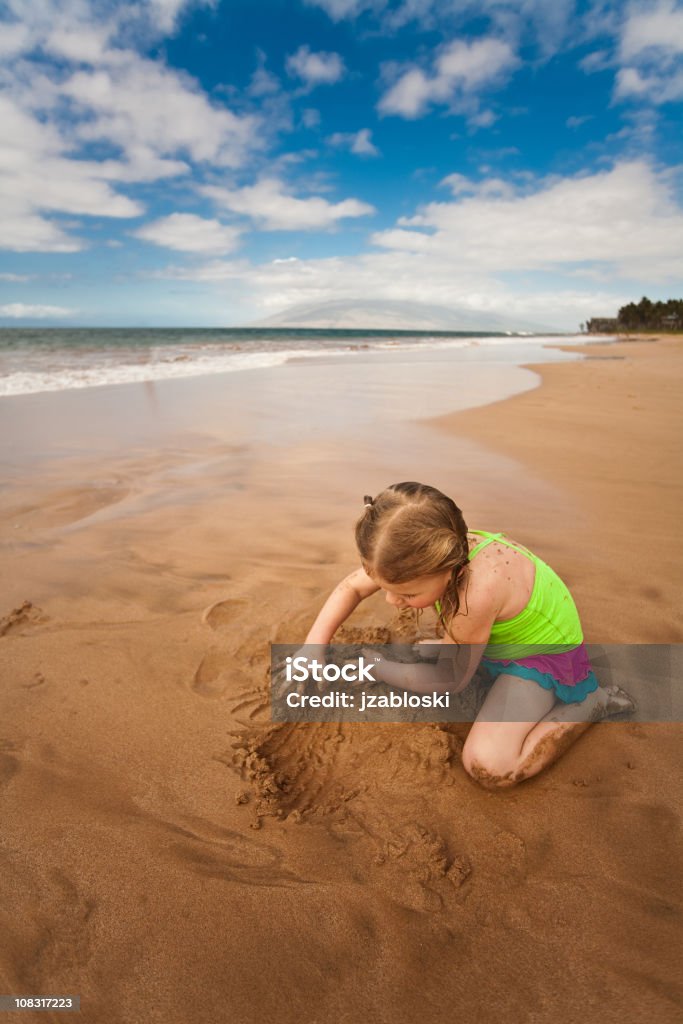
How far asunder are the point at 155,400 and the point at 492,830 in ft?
28.2

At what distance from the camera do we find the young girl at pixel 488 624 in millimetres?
1604

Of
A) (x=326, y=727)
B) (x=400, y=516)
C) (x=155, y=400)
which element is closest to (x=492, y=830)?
(x=326, y=727)

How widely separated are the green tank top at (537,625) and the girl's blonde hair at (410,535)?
339mm

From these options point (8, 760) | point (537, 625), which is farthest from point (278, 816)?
point (537, 625)

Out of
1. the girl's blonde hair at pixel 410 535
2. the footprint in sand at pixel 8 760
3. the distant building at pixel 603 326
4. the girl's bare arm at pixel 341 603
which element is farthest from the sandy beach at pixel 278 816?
the distant building at pixel 603 326

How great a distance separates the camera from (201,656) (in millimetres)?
2340

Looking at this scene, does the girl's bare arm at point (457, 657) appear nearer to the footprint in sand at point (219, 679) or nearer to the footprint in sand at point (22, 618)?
the footprint in sand at point (219, 679)

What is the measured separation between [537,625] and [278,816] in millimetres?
1142

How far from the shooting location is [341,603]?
7.11 feet

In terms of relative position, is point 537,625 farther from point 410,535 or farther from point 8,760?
point 8,760

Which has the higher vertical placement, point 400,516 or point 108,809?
point 400,516

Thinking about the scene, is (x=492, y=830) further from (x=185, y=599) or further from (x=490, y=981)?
(x=185, y=599)

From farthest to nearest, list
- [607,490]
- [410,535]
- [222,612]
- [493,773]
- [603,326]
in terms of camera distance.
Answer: [603,326]
[607,490]
[222,612]
[493,773]
[410,535]

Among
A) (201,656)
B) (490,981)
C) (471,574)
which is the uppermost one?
(471,574)
